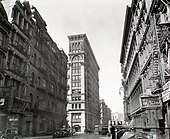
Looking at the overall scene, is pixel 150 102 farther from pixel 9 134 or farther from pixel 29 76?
pixel 29 76

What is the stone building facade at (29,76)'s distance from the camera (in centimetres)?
2778

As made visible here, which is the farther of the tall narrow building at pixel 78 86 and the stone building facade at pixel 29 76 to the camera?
the tall narrow building at pixel 78 86

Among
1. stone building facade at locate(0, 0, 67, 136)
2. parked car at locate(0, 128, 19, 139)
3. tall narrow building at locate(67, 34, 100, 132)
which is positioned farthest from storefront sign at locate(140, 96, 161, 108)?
tall narrow building at locate(67, 34, 100, 132)

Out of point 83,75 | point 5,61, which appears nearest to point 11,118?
point 5,61

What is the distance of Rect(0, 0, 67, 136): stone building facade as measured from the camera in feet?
91.1

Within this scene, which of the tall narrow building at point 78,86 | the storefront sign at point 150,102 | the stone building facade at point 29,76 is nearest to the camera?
the storefront sign at point 150,102

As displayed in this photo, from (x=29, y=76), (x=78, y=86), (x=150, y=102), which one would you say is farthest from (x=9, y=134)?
(x=78, y=86)

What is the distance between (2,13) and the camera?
2667 cm

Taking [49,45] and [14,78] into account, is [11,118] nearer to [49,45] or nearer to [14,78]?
[14,78]

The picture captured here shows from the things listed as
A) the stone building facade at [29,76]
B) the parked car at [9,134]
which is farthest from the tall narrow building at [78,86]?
the parked car at [9,134]

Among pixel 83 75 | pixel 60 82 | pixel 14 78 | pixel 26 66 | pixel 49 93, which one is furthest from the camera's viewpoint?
pixel 83 75

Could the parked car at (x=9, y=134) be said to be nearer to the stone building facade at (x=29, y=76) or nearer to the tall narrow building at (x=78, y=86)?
the stone building facade at (x=29, y=76)

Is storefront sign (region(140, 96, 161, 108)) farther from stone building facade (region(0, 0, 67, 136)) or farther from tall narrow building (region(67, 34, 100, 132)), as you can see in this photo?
tall narrow building (region(67, 34, 100, 132))

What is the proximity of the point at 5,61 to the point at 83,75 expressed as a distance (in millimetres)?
62937
